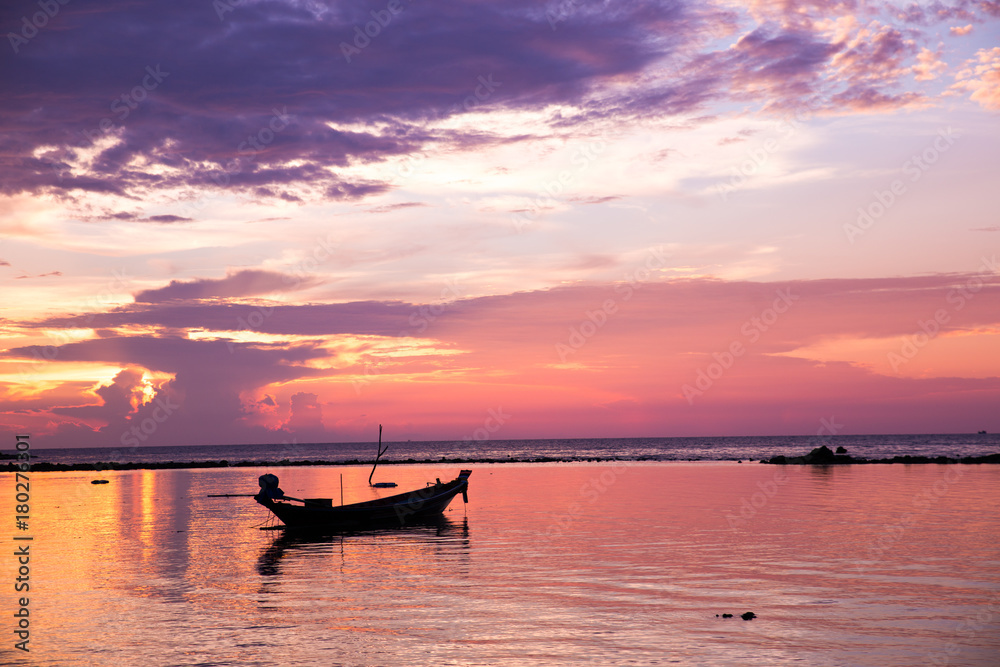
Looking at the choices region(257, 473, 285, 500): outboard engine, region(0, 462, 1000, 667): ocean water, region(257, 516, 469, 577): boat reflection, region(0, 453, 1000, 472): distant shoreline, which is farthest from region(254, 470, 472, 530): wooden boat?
region(0, 453, 1000, 472): distant shoreline

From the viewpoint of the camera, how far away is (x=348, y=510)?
138 ft

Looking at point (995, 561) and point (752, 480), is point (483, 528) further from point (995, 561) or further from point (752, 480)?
point (752, 480)

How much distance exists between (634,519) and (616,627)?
22140 mm

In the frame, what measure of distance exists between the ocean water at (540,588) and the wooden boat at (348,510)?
5.99 feet

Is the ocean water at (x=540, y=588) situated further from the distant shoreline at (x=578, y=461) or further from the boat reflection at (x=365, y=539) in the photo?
the distant shoreline at (x=578, y=461)

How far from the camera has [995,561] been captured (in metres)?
26.4

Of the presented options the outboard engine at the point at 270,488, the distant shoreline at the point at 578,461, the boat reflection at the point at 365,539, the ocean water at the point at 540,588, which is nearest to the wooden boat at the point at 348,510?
the outboard engine at the point at 270,488

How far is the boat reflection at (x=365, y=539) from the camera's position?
107 feet

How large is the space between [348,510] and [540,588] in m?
20.7

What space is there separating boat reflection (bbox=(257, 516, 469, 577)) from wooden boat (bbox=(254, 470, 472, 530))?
1.73ft

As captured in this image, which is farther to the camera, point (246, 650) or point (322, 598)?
point (322, 598)

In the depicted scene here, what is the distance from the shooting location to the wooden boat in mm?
40625

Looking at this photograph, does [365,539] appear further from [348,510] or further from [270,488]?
[270,488]

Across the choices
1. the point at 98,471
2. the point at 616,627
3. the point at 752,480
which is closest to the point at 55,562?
the point at 616,627
